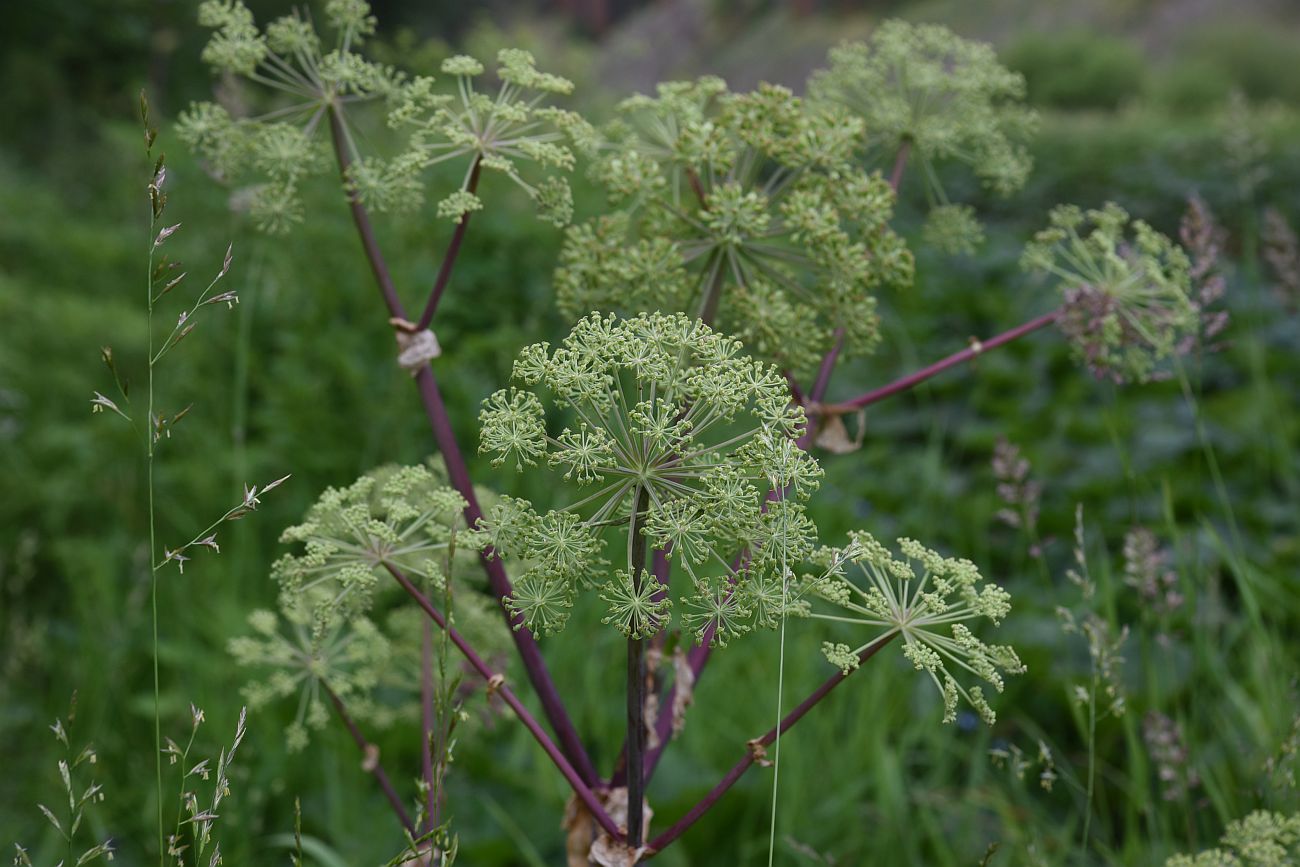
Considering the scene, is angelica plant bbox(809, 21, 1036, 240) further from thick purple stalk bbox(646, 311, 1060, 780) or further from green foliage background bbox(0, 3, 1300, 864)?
green foliage background bbox(0, 3, 1300, 864)

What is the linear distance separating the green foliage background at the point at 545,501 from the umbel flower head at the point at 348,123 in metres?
0.94

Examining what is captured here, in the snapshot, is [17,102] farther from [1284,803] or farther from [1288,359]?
[1284,803]

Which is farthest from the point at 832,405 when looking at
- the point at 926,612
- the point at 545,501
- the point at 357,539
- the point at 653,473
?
the point at 545,501

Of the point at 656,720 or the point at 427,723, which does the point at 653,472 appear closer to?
the point at 656,720

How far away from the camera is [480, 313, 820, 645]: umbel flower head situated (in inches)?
41.7

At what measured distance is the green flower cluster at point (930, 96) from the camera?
1793 mm

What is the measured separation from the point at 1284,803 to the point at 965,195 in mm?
9522

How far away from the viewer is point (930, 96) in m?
1.86

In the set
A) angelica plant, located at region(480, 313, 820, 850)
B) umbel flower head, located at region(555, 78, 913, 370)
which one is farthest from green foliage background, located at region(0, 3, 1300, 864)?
angelica plant, located at region(480, 313, 820, 850)

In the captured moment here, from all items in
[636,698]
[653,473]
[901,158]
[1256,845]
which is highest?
[901,158]

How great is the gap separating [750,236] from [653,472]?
0.53 meters

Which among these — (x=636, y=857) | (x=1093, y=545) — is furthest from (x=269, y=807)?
(x=1093, y=545)

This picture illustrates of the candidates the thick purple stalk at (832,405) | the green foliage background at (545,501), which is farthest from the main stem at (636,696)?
the green foliage background at (545,501)

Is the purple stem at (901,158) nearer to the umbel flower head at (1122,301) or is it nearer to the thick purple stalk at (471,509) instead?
the umbel flower head at (1122,301)
